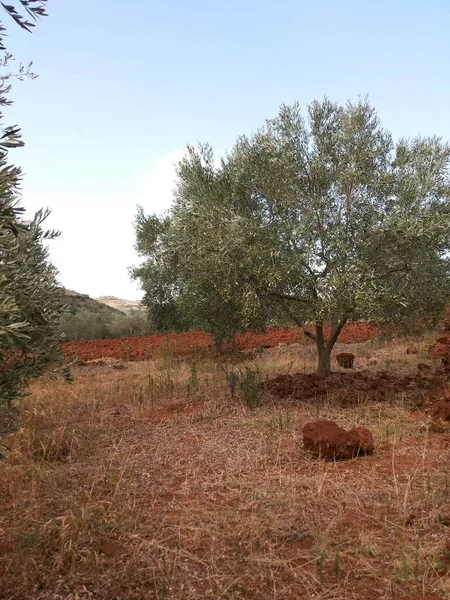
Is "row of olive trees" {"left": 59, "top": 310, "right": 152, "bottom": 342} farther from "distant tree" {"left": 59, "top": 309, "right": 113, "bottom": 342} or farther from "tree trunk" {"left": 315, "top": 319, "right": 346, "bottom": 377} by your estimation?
"tree trunk" {"left": 315, "top": 319, "right": 346, "bottom": 377}

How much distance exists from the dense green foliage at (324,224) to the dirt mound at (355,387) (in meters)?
1.62

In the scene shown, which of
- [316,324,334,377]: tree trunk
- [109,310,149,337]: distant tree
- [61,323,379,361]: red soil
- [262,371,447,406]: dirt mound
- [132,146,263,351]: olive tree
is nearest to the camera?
[132,146,263,351]: olive tree

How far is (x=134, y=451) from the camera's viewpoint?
7.31 meters

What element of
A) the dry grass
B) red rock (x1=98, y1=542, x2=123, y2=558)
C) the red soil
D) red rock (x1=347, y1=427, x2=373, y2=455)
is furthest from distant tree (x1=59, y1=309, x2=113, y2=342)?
red rock (x1=98, y1=542, x2=123, y2=558)

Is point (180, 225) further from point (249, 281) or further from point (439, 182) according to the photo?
point (439, 182)

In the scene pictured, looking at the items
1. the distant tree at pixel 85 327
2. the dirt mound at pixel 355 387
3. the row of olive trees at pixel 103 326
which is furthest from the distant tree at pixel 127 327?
the dirt mound at pixel 355 387

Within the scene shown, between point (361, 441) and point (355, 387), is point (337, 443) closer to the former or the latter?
point (361, 441)

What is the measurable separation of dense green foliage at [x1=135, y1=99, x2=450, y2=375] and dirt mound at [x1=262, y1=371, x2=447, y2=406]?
1.62 meters

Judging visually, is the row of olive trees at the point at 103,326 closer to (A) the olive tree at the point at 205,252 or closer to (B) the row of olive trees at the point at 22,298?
(A) the olive tree at the point at 205,252

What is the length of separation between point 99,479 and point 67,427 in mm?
2600

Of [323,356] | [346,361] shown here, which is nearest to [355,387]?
[323,356]

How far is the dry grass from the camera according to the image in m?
3.87

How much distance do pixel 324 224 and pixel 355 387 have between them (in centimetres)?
385

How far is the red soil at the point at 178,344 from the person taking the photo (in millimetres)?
21797
